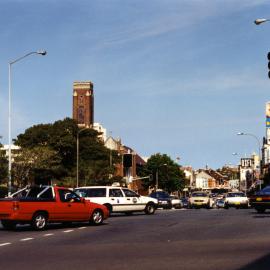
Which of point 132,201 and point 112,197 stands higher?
point 112,197

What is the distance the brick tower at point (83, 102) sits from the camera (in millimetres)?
153250

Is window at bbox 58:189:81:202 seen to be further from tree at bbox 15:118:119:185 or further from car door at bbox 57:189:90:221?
tree at bbox 15:118:119:185

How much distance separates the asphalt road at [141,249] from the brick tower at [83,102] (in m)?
132

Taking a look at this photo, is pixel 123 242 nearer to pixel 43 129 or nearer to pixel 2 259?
pixel 2 259

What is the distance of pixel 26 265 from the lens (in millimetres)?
12133

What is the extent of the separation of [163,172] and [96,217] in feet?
386

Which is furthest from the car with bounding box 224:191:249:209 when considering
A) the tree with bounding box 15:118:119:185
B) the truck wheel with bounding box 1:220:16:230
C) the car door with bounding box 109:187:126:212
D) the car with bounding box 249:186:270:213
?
the truck wheel with bounding box 1:220:16:230

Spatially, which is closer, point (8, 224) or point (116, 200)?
point (8, 224)

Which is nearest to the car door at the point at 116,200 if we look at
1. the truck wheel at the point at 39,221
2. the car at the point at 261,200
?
the car at the point at 261,200

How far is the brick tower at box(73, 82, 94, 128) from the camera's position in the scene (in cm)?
15325

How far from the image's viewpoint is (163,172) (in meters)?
142

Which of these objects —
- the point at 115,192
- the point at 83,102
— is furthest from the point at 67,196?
the point at 83,102

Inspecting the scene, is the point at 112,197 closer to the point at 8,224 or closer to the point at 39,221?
Answer: the point at 8,224

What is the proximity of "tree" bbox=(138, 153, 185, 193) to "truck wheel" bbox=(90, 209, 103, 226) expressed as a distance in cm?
11479
